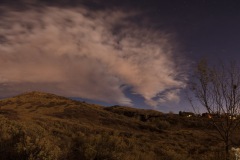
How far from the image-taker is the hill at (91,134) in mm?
11489

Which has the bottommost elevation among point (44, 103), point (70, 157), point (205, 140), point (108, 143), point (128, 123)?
point (70, 157)

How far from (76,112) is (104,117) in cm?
432

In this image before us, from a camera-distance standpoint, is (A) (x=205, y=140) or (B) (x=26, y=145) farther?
(A) (x=205, y=140)

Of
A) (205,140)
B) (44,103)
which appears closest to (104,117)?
(44,103)

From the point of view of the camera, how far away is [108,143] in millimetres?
13742

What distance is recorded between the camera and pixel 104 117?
41688 mm

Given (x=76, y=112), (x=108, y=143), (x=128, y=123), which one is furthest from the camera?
(x=76, y=112)

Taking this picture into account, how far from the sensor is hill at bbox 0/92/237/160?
1149cm

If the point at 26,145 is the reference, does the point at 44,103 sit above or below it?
above

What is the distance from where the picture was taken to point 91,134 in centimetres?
2058

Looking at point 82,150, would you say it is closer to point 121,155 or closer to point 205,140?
point 121,155

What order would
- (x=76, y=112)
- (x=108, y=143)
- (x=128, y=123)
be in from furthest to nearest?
(x=76, y=112), (x=128, y=123), (x=108, y=143)

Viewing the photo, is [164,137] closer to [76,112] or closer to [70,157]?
[76,112]

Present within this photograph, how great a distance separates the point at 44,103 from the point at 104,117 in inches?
479
